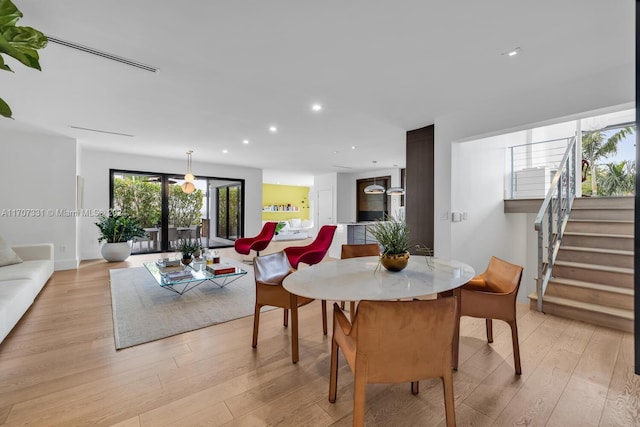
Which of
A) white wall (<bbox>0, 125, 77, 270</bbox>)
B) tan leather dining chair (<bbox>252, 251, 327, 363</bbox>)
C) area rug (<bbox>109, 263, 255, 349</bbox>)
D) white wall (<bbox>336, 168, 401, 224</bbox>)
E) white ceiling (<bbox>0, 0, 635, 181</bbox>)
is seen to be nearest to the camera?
white ceiling (<bbox>0, 0, 635, 181</bbox>)

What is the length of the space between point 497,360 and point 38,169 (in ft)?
23.8

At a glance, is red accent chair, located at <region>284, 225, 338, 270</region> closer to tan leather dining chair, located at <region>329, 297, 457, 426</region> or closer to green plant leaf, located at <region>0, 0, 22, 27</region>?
tan leather dining chair, located at <region>329, 297, 457, 426</region>

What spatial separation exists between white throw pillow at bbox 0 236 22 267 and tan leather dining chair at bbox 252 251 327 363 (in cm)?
357

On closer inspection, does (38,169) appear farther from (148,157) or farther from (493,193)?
(493,193)

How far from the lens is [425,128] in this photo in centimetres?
445

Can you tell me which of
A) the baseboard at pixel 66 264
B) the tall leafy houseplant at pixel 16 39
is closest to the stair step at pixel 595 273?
the tall leafy houseplant at pixel 16 39

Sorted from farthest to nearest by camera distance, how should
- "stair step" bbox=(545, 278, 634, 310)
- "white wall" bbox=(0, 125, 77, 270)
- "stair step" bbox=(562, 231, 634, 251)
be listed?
"white wall" bbox=(0, 125, 77, 270) → "stair step" bbox=(562, 231, 634, 251) → "stair step" bbox=(545, 278, 634, 310)

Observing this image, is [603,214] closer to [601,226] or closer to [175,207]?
[601,226]

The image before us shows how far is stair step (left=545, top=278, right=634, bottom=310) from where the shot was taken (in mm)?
2908

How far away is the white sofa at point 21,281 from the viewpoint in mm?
2477

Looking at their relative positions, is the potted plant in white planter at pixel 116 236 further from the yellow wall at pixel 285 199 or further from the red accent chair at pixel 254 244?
the yellow wall at pixel 285 199

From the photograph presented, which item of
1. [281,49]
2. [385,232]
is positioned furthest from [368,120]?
[385,232]

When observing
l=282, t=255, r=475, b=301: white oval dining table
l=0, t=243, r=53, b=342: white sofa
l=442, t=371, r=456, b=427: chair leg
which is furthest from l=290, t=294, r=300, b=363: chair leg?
l=0, t=243, r=53, b=342: white sofa

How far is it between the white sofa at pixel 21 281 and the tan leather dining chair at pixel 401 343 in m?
2.91
